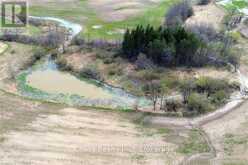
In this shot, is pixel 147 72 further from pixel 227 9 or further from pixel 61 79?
pixel 227 9

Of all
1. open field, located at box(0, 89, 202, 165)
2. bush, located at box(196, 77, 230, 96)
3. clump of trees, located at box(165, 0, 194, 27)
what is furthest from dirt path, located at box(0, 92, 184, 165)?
clump of trees, located at box(165, 0, 194, 27)

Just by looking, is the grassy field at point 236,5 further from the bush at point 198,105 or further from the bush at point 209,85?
the bush at point 198,105

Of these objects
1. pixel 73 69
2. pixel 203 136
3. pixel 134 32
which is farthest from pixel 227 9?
pixel 203 136

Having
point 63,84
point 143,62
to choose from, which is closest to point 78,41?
point 63,84

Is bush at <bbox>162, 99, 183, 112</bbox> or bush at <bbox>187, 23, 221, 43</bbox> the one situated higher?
bush at <bbox>187, 23, 221, 43</bbox>

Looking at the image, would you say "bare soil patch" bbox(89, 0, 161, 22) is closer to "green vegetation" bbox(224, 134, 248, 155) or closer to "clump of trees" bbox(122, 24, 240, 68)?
"clump of trees" bbox(122, 24, 240, 68)

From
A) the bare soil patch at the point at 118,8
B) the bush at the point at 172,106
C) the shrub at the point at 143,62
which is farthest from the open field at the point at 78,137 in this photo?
the bare soil patch at the point at 118,8

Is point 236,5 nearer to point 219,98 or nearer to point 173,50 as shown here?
point 173,50
